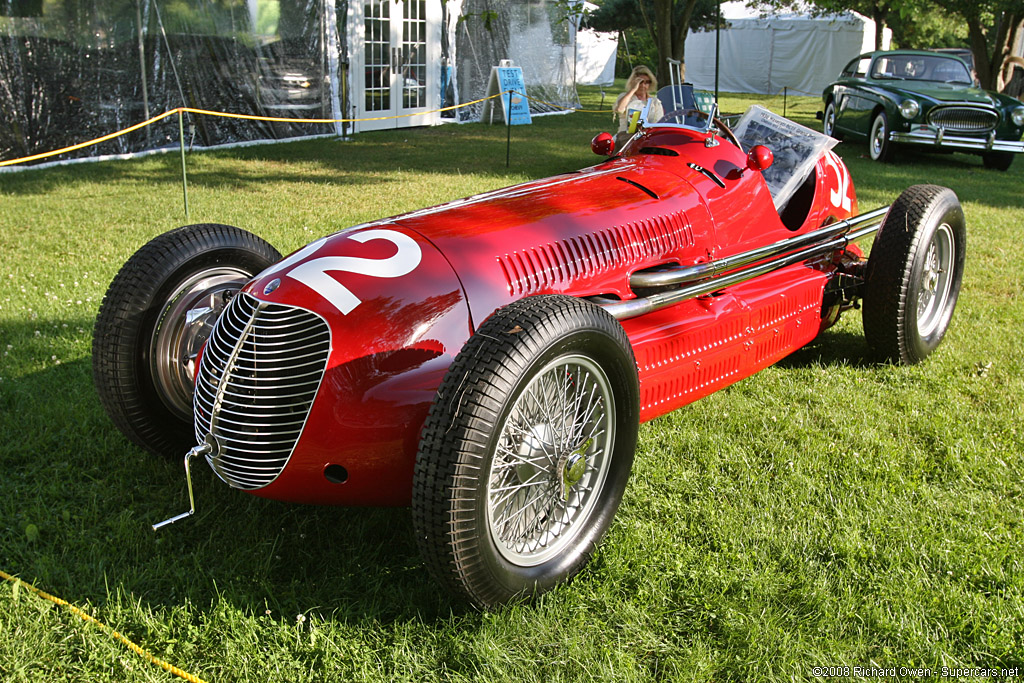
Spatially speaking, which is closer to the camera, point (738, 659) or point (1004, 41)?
point (738, 659)

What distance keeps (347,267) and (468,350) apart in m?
0.63

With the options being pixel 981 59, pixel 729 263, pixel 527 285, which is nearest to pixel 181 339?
pixel 527 285

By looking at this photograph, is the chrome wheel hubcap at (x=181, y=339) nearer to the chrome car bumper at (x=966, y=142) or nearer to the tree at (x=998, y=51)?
the chrome car bumper at (x=966, y=142)

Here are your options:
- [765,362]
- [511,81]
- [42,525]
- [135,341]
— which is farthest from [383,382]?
[511,81]

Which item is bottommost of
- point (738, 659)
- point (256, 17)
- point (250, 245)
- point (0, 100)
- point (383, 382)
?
point (738, 659)

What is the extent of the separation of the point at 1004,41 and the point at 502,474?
852 inches

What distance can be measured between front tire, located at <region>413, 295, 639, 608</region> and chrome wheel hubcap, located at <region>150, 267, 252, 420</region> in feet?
A: 4.36

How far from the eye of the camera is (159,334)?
3.13 metres

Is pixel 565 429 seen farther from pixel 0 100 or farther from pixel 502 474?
pixel 0 100

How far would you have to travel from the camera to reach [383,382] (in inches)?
99.4

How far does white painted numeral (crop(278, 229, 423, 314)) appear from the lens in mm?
2596

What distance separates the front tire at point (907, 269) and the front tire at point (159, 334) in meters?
3.19
